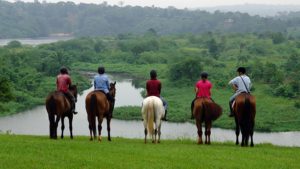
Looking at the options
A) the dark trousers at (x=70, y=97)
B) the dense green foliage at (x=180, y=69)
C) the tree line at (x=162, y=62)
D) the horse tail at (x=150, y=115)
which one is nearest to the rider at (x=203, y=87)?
the horse tail at (x=150, y=115)

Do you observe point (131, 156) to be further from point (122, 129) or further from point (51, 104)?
point (122, 129)

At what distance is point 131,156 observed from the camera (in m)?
13.2

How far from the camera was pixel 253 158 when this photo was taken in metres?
13.9

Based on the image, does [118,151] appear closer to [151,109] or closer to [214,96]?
[151,109]

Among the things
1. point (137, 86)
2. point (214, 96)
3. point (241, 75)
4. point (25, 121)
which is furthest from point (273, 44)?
point (241, 75)

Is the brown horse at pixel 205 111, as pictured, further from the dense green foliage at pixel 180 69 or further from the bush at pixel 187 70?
the bush at pixel 187 70

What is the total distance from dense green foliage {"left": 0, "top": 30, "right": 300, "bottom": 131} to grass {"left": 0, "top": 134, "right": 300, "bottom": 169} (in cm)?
2772

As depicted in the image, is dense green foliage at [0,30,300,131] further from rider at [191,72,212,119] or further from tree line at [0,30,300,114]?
rider at [191,72,212,119]

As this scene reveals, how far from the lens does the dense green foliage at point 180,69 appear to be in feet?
175

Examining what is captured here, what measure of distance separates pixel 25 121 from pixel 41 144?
36375 millimetres

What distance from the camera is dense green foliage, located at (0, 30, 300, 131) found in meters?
53.4

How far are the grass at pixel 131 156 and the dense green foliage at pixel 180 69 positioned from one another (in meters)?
27.7

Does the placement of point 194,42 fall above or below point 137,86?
above

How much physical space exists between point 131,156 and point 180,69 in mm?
61021
